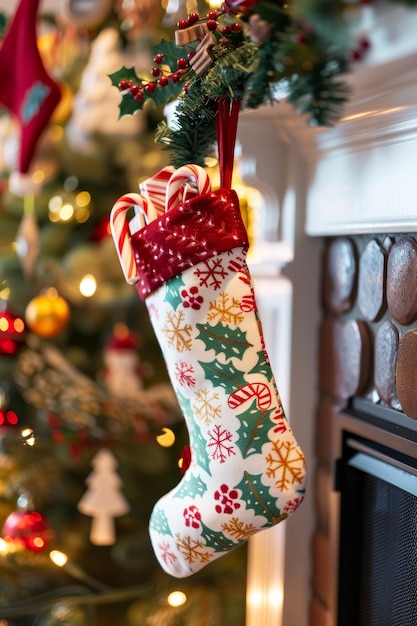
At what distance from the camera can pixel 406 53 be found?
817 mm

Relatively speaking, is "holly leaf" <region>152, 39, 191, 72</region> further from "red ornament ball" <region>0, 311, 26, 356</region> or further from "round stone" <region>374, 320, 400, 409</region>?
"red ornament ball" <region>0, 311, 26, 356</region>

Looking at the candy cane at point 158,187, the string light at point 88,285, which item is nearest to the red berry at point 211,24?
the candy cane at point 158,187

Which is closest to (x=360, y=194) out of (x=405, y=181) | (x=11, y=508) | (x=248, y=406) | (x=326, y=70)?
(x=405, y=181)

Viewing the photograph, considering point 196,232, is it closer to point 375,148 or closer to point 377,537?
point 375,148

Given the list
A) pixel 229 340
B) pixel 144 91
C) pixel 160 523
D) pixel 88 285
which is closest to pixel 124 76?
pixel 144 91

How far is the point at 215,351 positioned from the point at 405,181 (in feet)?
1.11

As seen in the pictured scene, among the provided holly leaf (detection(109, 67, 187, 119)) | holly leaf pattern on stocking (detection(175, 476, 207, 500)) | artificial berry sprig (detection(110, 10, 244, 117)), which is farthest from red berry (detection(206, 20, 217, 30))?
holly leaf pattern on stocking (detection(175, 476, 207, 500))

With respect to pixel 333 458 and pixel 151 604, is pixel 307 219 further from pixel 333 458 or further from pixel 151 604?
pixel 151 604

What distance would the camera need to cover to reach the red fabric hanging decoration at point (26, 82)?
171 centimetres

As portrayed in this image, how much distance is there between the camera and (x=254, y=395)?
1.00 m

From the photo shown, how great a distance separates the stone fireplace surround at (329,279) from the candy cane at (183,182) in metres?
0.22

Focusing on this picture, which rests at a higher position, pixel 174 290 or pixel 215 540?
pixel 174 290

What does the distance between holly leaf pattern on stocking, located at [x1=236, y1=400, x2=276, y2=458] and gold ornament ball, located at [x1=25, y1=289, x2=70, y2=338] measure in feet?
3.45

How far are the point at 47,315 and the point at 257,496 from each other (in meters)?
1.08
